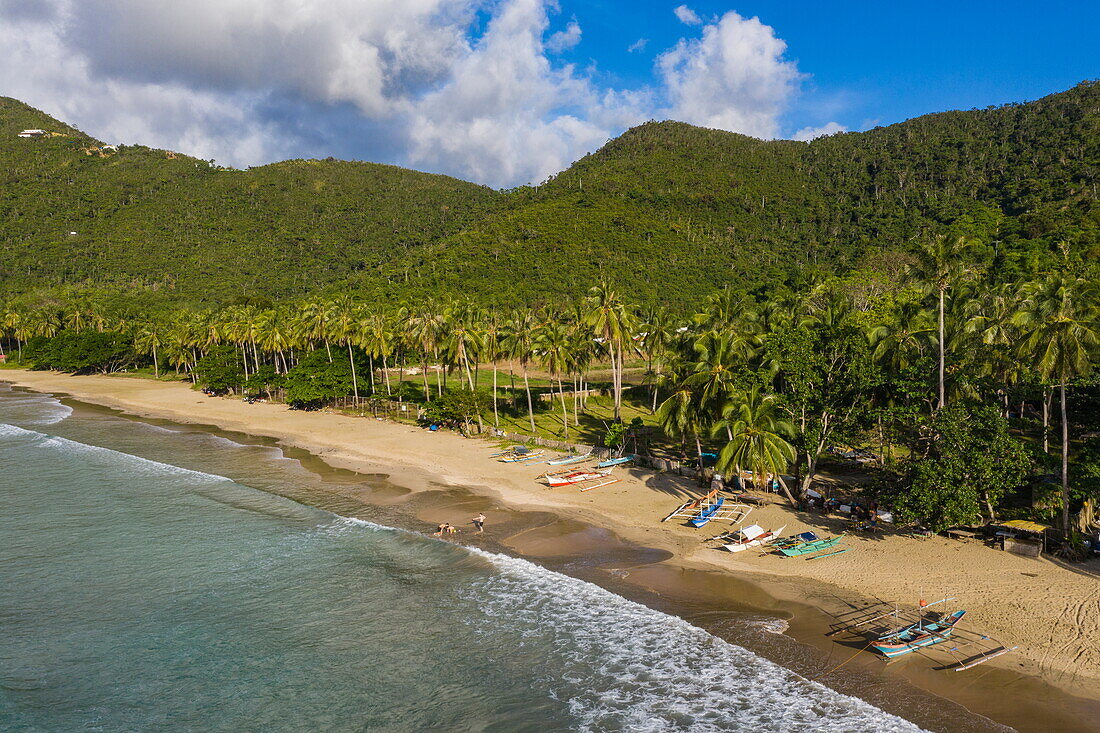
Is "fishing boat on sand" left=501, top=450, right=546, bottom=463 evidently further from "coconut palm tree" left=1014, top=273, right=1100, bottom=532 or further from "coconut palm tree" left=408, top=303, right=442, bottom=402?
"coconut palm tree" left=1014, top=273, right=1100, bottom=532

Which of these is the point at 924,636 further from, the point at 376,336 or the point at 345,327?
the point at 345,327

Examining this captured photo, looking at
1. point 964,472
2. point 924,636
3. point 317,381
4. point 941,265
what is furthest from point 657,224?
point 924,636

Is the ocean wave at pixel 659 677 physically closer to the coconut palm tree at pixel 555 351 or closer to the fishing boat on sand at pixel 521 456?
the fishing boat on sand at pixel 521 456

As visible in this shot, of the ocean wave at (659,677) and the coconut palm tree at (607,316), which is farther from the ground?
the coconut palm tree at (607,316)

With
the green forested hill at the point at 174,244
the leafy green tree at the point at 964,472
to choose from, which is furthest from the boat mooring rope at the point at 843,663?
the green forested hill at the point at 174,244

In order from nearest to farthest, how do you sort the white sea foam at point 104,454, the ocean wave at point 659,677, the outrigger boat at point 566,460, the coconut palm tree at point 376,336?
the ocean wave at point 659,677, the outrigger boat at point 566,460, the white sea foam at point 104,454, the coconut palm tree at point 376,336

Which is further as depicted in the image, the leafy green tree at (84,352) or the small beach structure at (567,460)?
the leafy green tree at (84,352)

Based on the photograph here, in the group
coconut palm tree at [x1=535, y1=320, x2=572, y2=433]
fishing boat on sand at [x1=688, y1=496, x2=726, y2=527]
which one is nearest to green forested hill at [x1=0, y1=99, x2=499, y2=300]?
coconut palm tree at [x1=535, y1=320, x2=572, y2=433]
